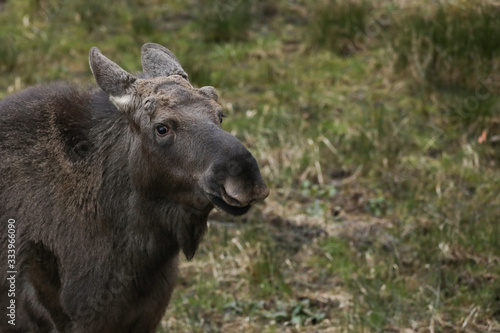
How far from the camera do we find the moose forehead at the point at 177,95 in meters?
4.74

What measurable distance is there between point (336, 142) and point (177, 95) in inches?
174

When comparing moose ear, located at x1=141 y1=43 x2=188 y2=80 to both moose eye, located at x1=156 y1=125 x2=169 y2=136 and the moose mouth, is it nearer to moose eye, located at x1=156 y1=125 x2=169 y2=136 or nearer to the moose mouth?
moose eye, located at x1=156 y1=125 x2=169 y2=136

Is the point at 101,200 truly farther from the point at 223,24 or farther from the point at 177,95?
the point at 223,24

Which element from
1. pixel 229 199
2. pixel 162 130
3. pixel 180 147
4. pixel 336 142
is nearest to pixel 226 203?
pixel 229 199

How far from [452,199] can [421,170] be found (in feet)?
2.23

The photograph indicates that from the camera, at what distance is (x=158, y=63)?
209 inches

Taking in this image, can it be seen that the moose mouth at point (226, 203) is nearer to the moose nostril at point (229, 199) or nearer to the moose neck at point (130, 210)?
the moose nostril at point (229, 199)

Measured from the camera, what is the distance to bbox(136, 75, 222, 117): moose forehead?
187 inches

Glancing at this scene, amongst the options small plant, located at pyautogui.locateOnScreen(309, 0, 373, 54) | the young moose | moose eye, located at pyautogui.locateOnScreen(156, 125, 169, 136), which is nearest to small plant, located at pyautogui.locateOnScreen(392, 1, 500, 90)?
small plant, located at pyautogui.locateOnScreen(309, 0, 373, 54)

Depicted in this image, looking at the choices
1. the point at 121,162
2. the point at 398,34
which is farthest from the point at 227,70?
the point at 121,162

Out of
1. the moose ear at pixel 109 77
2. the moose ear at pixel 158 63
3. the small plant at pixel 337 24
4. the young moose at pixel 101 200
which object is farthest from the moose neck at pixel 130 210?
the small plant at pixel 337 24

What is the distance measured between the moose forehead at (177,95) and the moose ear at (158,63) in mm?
250

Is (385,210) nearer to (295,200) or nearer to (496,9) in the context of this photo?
(295,200)

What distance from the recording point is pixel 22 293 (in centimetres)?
506
